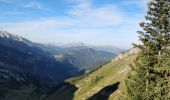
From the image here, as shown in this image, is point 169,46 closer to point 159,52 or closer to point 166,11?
point 159,52

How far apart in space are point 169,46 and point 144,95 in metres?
7.16

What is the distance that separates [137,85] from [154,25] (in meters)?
8.25

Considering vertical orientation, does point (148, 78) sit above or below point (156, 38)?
below

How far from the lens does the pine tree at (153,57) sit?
4169 centimetres

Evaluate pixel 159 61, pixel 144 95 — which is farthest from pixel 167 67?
pixel 144 95

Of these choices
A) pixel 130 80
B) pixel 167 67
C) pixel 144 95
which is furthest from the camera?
pixel 130 80

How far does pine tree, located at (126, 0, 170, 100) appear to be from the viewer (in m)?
41.7

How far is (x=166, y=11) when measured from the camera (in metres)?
43.4

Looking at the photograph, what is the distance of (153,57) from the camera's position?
43000 millimetres

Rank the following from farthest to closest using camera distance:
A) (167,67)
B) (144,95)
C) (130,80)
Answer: (130,80) < (144,95) < (167,67)

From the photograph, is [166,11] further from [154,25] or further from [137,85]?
[137,85]

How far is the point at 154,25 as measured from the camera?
43.8 meters

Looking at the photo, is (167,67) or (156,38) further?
(156,38)

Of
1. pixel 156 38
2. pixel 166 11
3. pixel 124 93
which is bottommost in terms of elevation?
pixel 124 93
